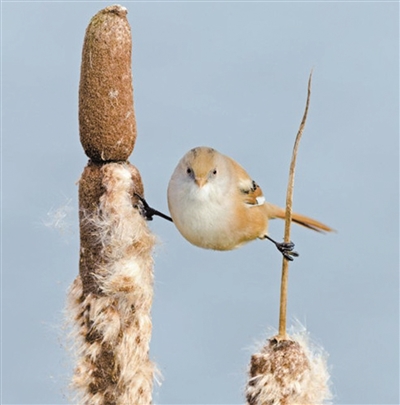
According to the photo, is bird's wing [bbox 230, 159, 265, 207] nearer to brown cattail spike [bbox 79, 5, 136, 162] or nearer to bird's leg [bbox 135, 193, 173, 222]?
bird's leg [bbox 135, 193, 173, 222]

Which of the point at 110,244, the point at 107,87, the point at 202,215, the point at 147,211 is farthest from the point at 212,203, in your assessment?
the point at 107,87

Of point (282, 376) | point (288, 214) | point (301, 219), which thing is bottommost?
point (282, 376)

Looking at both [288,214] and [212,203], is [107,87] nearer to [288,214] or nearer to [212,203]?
[212,203]

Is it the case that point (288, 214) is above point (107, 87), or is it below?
below

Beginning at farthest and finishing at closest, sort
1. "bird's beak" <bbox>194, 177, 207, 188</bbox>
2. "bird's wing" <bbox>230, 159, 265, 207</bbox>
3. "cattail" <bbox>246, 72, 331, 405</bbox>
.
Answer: "bird's wing" <bbox>230, 159, 265, 207</bbox> < "bird's beak" <bbox>194, 177, 207, 188</bbox> < "cattail" <bbox>246, 72, 331, 405</bbox>

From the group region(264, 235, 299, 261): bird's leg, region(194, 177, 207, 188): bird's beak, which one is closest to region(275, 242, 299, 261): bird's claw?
region(264, 235, 299, 261): bird's leg

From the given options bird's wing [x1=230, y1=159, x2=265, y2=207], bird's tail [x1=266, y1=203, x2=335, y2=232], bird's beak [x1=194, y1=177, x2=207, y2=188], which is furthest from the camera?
bird's tail [x1=266, y1=203, x2=335, y2=232]
